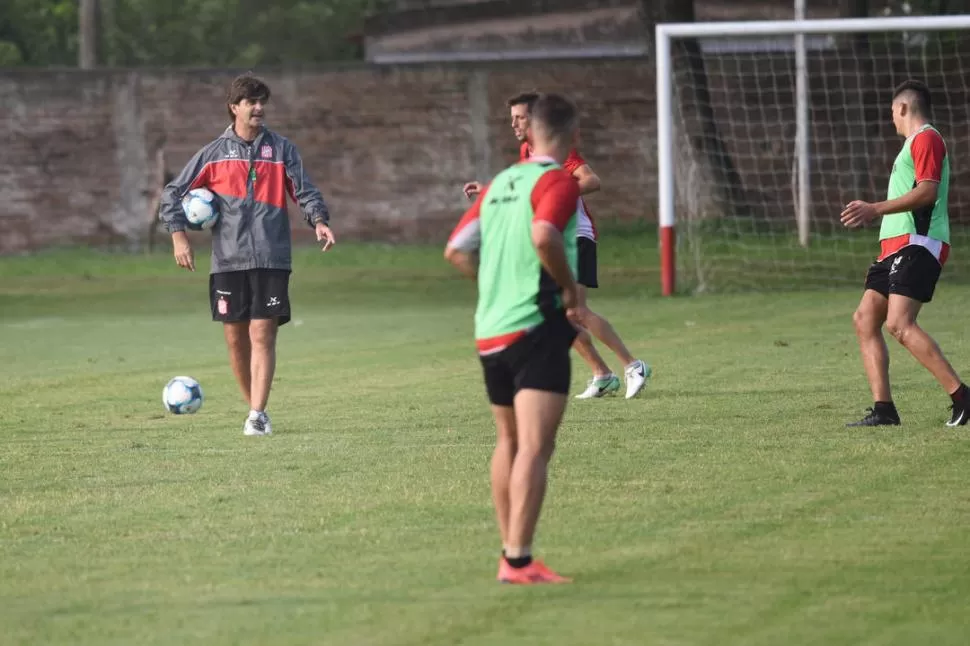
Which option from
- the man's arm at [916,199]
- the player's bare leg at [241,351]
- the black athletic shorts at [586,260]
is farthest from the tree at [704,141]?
the man's arm at [916,199]

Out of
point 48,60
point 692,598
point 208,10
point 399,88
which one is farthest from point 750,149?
point 208,10

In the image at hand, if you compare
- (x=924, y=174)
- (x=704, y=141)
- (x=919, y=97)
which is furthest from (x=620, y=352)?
(x=704, y=141)

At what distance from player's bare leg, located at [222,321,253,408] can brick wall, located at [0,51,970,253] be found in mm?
18418

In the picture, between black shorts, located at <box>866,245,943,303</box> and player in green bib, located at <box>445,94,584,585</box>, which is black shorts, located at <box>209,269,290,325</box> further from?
player in green bib, located at <box>445,94,584,585</box>

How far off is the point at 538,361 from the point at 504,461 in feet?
1.37

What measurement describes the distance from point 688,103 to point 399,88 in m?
5.29

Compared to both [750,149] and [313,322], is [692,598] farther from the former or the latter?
[750,149]

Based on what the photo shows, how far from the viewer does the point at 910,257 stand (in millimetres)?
9875

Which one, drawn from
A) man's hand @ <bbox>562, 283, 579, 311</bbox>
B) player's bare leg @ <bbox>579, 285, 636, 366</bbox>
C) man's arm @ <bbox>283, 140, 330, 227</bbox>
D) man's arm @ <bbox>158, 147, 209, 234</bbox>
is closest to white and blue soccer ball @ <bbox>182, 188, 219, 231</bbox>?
man's arm @ <bbox>158, 147, 209, 234</bbox>

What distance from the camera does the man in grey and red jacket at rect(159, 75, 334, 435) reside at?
33.9ft

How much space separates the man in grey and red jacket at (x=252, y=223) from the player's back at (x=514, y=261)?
4055mm

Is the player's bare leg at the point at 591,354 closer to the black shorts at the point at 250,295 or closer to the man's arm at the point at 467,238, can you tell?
the black shorts at the point at 250,295

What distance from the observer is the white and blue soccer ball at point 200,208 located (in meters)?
10.3

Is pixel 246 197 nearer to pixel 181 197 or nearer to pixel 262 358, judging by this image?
pixel 181 197
